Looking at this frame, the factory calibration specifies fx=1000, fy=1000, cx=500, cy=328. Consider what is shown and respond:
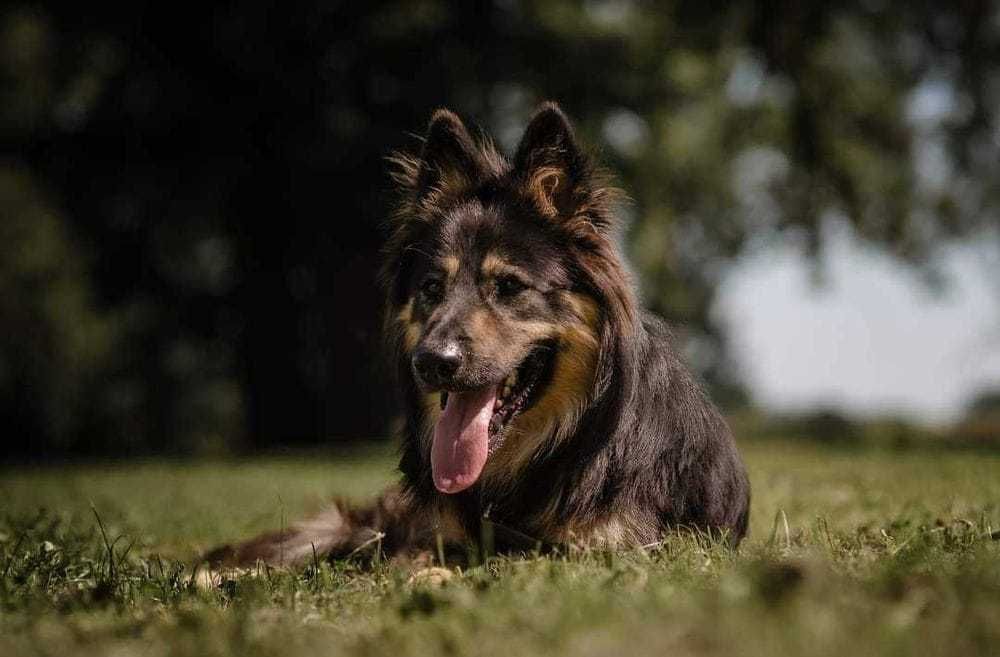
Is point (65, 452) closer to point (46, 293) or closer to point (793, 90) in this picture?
point (46, 293)

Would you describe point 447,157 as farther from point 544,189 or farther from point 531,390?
point 531,390

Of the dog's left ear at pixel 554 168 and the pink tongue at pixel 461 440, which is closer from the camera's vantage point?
the pink tongue at pixel 461 440

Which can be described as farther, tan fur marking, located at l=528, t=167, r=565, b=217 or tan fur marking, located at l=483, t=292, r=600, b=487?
tan fur marking, located at l=528, t=167, r=565, b=217

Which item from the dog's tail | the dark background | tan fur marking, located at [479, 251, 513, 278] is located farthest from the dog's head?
the dark background

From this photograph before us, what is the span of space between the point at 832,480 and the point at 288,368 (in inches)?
531

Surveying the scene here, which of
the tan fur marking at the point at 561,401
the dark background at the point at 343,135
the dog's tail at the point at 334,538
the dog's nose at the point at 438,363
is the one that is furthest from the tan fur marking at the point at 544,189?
the dark background at the point at 343,135

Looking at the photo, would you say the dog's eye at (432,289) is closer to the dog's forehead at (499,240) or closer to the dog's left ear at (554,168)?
the dog's forehead at (499,240)

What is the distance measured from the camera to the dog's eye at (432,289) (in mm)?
5242

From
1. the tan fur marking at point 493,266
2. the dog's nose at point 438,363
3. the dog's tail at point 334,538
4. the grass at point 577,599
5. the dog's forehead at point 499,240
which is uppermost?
the dog's forehead at point 499,240

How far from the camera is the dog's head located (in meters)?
4.95

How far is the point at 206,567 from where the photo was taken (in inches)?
211

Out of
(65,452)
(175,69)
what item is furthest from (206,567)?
(65,452)

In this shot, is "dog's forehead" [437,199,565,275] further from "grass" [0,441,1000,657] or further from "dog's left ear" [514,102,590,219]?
"grass" [0,441,1000,657]

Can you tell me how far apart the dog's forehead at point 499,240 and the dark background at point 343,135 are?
12.7m
